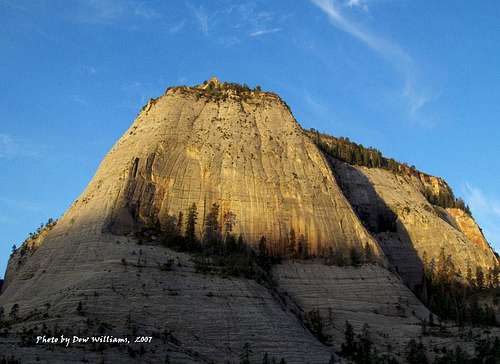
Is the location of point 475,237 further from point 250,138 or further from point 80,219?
point 80,219

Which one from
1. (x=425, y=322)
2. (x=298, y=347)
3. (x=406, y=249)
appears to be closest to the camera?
(x=298, y=347)

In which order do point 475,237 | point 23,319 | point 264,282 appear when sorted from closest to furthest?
point 23,319 < point 264,282 < point 475,237

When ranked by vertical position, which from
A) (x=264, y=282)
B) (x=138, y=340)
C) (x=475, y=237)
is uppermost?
(x=475, y=237)

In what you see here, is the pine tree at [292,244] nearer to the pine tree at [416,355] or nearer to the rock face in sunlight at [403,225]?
the pine tree at [416,355]

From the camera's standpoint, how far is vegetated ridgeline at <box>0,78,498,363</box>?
43.7 metres

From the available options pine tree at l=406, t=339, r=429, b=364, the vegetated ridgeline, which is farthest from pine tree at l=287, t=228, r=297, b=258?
pine tree at l=406, t=339, r=429, b=364

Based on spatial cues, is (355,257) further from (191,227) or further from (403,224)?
(403,224)

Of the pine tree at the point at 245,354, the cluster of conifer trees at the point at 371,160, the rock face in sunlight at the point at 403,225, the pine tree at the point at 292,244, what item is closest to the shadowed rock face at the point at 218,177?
the pine tree at the point at 292,244

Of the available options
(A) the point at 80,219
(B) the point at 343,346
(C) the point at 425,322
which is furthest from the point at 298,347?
(A) the point at 80,219

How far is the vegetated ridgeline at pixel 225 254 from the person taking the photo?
43.7 m

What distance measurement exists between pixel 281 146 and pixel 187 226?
683 inches

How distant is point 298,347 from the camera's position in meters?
46.6

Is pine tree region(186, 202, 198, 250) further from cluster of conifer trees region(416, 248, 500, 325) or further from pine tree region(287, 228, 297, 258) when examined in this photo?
cluster of conifer trees region(416, 248, 500, 325)

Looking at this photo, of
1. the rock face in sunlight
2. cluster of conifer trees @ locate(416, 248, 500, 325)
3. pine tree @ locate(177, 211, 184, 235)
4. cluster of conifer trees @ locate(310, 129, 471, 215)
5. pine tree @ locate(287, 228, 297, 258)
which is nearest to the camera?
pine tree @ locate(177, 211, 184, 235)
